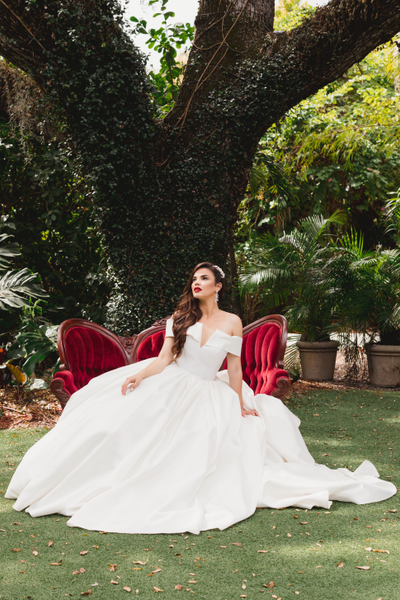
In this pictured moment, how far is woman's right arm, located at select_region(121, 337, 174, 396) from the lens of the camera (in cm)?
315

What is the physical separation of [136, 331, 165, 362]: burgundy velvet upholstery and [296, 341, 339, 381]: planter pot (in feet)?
10.8

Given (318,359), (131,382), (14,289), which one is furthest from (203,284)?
(318,359)

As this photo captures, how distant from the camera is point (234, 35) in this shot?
534 centimetres

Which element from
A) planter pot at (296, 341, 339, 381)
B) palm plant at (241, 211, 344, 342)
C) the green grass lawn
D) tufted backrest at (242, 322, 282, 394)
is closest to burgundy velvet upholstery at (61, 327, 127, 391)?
tufted backrest at (242, 322, 282, 394)

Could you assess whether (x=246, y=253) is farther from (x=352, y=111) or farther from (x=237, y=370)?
(x=237, y=370)

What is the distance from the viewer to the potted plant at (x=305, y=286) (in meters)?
6.99

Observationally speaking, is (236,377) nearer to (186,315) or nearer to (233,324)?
(233,324)

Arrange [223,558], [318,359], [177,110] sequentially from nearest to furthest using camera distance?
[223,558] → [177,110] → [318,359]

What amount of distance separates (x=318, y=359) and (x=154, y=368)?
443 centimetres

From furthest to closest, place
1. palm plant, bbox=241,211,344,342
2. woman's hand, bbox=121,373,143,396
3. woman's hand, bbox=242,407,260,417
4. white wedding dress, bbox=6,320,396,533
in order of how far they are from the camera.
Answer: palm plant, bbox=241,211,344,342, woman's hand, bbox=242,407,260,417, woman's hand, bbox=121,373,143,396, white wedding dress, bbox=6,320,396,533

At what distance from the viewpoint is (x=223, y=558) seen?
7.22ft

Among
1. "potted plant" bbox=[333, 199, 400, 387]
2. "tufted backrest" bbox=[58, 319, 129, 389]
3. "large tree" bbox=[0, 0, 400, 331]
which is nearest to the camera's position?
"tufted backrest" bbox=[58, 319, 129, 389]

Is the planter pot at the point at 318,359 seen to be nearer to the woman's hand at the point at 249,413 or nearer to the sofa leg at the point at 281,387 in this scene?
the sofa leg at the point at 281,387

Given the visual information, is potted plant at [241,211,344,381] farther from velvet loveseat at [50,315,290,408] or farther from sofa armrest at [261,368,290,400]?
sofa armrest at [261,368,290,400]
